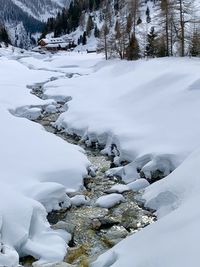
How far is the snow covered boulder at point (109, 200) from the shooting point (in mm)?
13711

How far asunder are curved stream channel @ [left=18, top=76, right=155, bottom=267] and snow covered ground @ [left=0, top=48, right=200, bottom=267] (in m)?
0.40

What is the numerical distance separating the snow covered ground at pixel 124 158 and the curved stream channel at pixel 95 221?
0.40 m

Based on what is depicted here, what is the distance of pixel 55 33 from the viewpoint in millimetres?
142625

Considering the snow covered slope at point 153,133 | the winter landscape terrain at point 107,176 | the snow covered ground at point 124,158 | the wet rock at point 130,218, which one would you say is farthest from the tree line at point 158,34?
the wet rock at point 130,218

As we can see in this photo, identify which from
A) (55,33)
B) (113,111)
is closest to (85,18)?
(55,33)

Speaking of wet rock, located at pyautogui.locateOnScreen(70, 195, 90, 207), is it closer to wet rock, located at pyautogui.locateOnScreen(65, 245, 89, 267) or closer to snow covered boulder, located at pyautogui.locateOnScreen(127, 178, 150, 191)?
snow covered boulder, located at pyautogui.locateOnScreen(127, 178, 150, 191)

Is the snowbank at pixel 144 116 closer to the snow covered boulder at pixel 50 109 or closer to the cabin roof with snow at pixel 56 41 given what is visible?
the snow covered boulder at pixel 50 109

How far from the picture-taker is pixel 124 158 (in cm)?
1773

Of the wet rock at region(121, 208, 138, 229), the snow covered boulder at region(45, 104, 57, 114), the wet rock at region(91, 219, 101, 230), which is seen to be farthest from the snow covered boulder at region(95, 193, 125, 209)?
the snow covered boulder at region(45, 104, 57, 114)

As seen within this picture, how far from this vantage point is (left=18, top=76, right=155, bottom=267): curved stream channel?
10781mm

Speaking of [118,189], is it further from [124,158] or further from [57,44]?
[57,44]

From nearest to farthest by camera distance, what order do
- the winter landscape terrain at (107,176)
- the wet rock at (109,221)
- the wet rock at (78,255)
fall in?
the winter landscape terrain at (107,176)
the wet rock at (78,255)
the wet rock at (109,221)

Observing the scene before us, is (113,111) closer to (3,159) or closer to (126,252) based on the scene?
(3,159)

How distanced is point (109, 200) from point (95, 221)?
4.94ft
